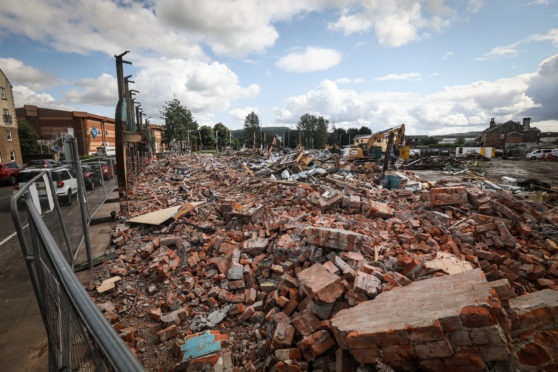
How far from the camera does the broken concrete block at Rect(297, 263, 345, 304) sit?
2.99 metres

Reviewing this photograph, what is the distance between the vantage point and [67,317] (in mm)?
1601

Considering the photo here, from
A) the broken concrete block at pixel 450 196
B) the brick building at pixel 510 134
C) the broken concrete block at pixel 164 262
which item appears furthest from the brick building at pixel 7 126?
the brick building at pixel 510 134

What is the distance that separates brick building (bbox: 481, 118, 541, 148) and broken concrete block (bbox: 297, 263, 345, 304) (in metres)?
71.7

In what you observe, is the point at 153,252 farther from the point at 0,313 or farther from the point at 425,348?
the point at 425,348

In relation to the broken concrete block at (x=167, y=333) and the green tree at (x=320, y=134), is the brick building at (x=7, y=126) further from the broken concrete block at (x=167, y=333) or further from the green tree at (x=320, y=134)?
the green tree at (x=320, y=134)

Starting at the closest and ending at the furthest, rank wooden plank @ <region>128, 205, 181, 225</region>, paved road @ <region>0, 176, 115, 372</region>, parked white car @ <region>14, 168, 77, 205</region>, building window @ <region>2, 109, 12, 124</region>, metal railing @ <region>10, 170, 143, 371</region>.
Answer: metal railing @ <region>10, 170, 143, 371</region>, paved road @ <region>0, 176, 115, 372</region>, wooden plank @ <region>128, 205, 181, 225</region>, parked white car @ <region>14, 168, 77, 205</region>, building window @ <region>2, 109, 12, 124</region>

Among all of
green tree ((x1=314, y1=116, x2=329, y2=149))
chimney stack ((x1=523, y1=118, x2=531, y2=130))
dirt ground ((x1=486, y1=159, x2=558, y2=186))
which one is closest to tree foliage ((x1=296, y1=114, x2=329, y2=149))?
green tree ((x1=314, y1=116, x2=329, y2=149))

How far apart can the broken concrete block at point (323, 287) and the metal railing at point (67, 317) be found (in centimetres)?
235

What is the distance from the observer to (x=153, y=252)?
4.96 metres

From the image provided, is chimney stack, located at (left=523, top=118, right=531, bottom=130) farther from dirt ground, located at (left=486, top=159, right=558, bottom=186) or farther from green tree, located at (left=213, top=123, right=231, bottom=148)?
green tree, located at (left=213, top=123, right=231, bottom=148)

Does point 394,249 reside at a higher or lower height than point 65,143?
lower

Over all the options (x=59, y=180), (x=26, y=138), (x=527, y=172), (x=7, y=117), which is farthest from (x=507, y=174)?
(x=26, y=138)

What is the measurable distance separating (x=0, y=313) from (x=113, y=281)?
144 cm

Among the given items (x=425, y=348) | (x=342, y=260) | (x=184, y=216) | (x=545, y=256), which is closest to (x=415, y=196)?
(x=545, y=256)
